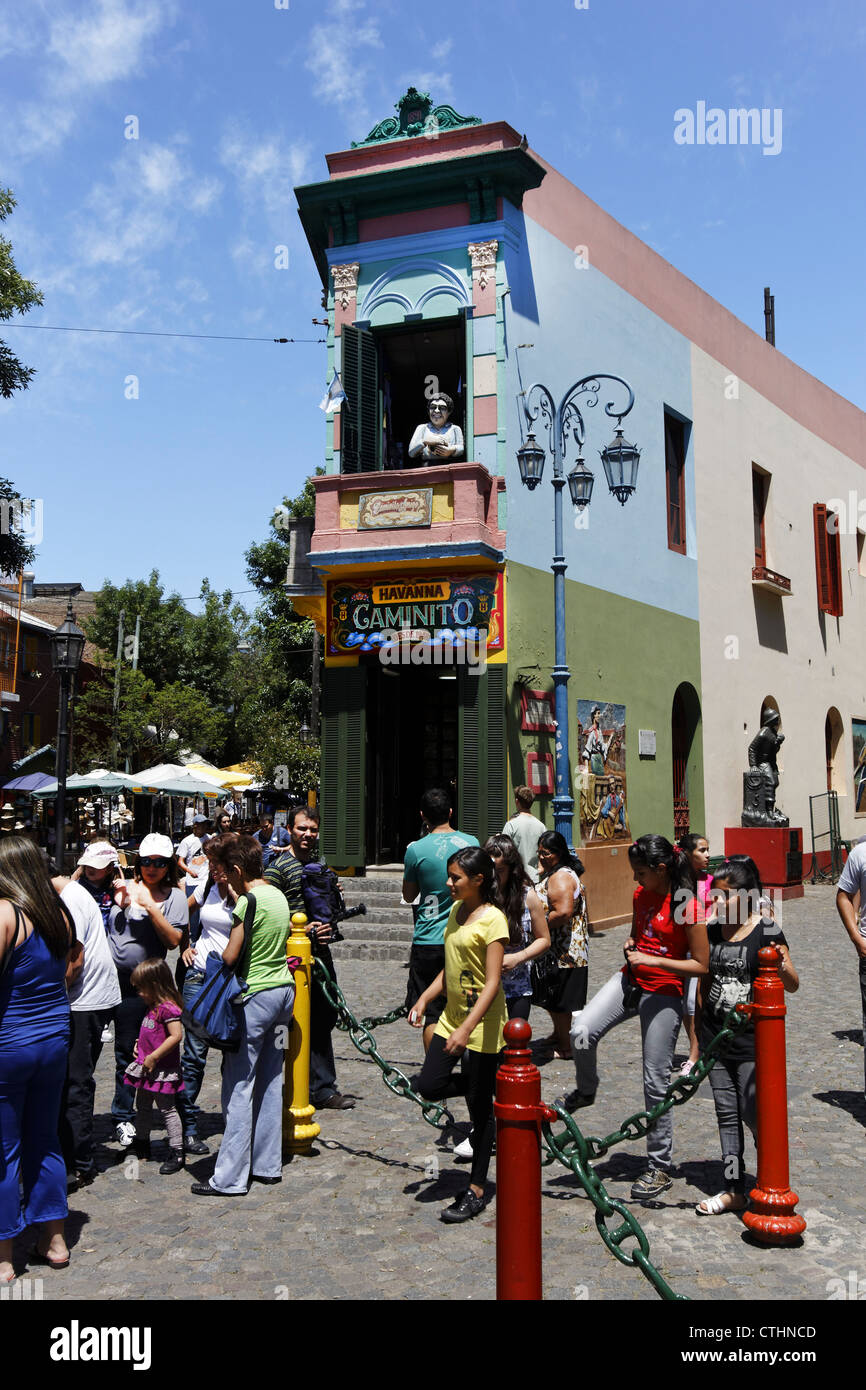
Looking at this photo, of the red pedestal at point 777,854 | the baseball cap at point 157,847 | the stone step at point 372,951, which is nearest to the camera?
the baseball cap at point 157,847

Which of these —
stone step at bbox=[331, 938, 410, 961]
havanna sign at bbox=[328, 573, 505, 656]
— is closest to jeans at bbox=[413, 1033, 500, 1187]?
stone step at bbox=[331, 938, 410, 961]

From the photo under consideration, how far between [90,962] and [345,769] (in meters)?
9.83

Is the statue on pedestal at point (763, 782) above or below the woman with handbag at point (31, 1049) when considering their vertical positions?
above

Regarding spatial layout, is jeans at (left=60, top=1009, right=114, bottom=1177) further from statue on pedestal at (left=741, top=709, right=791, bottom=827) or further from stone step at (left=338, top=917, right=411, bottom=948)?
statue on pedestal at (left=741, top=709, right=791, bottom=827)

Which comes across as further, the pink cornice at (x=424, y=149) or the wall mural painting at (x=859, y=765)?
the wall mural painting at (x=859, y=765)

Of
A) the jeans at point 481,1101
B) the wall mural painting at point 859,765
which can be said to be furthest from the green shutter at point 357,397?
the wall mural painting at point 859,765

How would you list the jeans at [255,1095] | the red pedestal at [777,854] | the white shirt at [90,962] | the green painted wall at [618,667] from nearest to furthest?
the jeans at [255,1095] → the white shirt at [90,962] → the green painted wall at [618,667] → the red pedestal at [777,854]

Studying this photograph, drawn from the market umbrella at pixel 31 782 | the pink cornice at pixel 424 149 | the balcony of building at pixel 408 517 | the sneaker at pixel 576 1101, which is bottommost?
the sneaker at pixel 576 1101

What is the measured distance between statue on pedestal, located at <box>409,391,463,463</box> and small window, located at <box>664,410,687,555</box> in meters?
5.95

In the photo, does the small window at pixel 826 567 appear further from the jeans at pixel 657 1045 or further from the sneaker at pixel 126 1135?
the sneaker at pixel 126 1135

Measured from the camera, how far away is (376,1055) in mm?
6059

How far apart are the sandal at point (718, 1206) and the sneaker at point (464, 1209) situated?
3.29ft

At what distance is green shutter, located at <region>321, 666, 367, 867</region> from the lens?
50.8 feet

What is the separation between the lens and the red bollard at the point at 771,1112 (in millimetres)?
A: 4777
